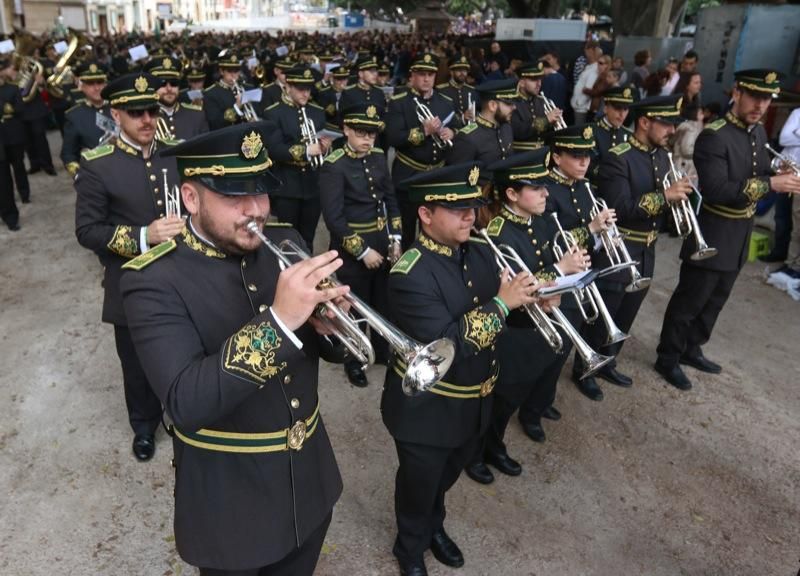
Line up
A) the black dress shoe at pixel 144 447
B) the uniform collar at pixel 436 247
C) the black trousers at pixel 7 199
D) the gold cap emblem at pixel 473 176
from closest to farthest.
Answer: the gold cap emblem at pixel 473 176, the uniform collar at pixel 436 247, the black dress shoe at pixel 144 447, the black trousers at pixel 7 199

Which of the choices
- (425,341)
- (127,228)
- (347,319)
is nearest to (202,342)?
(347,319)

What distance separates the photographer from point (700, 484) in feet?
16.2

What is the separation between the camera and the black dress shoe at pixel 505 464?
16.2 feet

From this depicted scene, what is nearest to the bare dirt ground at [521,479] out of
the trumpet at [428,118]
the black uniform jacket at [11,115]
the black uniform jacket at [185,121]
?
the black uniform jacket at [185,121]

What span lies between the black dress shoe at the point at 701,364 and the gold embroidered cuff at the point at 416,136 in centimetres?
393

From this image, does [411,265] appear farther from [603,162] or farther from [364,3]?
[364,3]

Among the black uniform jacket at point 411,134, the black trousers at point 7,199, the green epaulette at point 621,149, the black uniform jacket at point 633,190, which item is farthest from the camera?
the black trousers at point 7,199

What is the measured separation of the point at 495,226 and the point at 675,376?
10.5ft

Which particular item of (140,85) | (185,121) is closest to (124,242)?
(140,85)

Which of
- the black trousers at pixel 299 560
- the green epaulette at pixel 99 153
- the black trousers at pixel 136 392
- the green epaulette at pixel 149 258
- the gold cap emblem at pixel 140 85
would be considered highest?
the gold cap emblem at pixel 140 85

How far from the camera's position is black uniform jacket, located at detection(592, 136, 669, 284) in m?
5.53

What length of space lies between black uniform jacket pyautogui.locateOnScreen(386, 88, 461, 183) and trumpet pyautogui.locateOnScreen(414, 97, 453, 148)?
47 mm

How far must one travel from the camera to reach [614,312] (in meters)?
5.87

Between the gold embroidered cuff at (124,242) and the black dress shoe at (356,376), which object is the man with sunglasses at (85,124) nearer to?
the gold embroidered cuff at (124,242)
